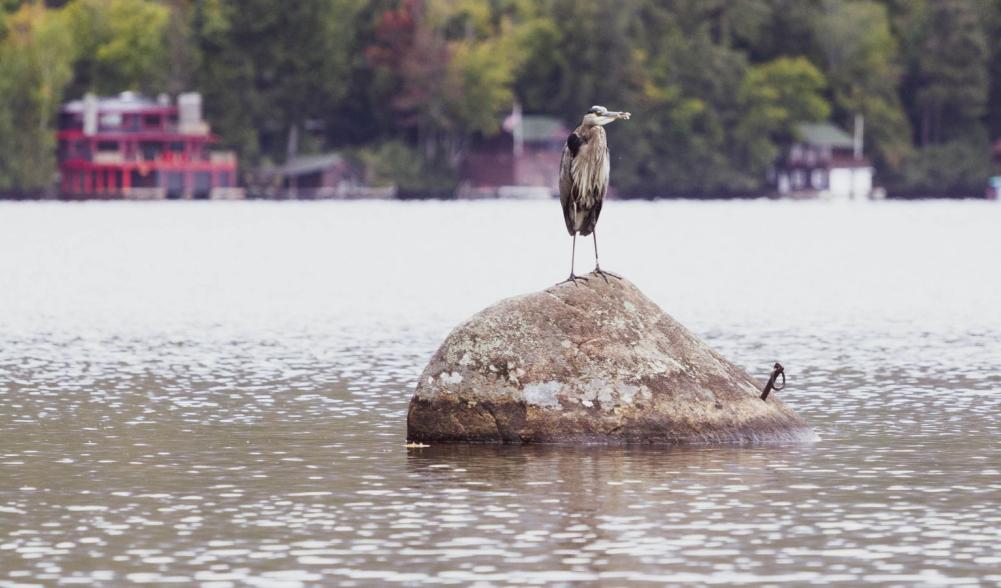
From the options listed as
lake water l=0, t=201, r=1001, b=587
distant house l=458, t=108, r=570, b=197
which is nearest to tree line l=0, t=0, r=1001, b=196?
distant house l=458, t=108, r=570, b=197

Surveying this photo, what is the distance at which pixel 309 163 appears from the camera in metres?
185

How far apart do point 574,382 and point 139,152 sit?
167817mm

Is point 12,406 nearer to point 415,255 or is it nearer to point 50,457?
point 50,457

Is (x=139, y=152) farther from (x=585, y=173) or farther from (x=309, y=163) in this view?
(x=585, y=173)

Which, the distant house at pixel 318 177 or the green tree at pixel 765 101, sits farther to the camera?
the green tree at pixel 765 101

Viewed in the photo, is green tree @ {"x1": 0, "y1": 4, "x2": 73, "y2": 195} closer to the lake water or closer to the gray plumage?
the lake water

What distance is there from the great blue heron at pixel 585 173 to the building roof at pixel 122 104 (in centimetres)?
15569

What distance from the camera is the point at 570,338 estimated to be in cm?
2327

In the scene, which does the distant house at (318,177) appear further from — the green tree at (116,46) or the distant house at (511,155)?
the green tree at (116,46)

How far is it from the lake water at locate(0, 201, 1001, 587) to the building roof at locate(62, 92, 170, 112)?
119m

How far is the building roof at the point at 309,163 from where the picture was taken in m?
184

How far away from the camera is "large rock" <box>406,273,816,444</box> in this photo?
23.1 m

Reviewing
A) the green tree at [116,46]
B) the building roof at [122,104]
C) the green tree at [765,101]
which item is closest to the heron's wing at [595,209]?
the building roof at [122,104]

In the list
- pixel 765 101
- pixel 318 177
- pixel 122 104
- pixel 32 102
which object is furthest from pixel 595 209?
pixel 765 101
